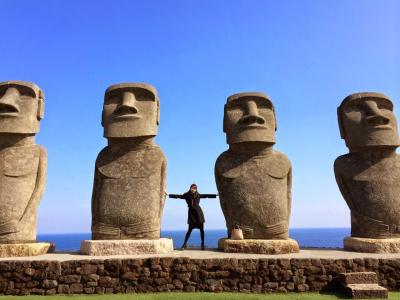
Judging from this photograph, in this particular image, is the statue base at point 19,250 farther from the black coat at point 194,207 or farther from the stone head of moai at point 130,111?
the black coat at point 194,207

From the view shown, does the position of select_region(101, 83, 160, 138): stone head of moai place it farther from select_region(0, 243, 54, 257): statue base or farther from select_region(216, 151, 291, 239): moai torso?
select_region(0, 243, 54, 257): statue base

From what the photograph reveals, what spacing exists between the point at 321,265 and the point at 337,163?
3226mm

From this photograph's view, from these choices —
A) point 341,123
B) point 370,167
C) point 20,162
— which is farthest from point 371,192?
point 20,162

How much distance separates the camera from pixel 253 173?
880 centimetres

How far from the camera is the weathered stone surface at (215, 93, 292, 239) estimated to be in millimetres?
8477

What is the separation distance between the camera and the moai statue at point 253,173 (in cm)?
847

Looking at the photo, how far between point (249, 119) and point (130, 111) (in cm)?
258

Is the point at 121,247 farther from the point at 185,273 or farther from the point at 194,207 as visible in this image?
the point at 194,207

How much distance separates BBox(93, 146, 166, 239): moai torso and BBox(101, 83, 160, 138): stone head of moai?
1.48 feet

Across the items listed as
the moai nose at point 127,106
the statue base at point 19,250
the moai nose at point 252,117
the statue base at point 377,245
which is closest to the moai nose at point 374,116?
the moai nose at point 252,117

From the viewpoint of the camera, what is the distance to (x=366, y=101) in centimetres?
946

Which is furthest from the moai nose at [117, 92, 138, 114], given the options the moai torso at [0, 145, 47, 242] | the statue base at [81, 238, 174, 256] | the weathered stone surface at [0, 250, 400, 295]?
the weathered stone surface at [0, 250, 400, 295]

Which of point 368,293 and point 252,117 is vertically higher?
point 252,117

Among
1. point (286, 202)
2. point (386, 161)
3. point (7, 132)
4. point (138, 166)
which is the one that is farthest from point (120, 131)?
point (386, 161)
